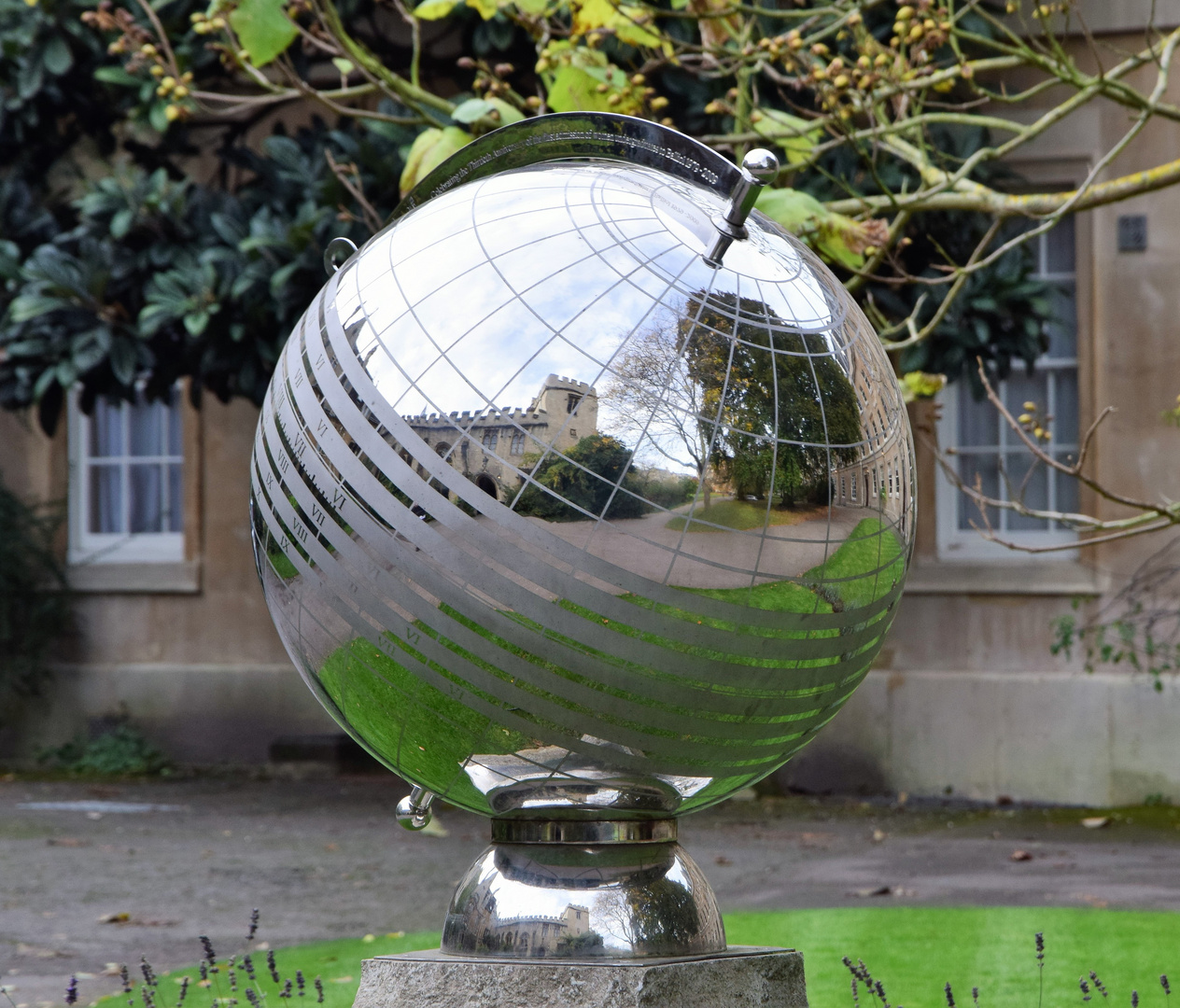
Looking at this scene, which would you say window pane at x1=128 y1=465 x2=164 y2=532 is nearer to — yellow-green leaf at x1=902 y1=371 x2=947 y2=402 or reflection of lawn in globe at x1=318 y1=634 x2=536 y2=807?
yellow-green leaf at x1=902 y1=371 x2=947 y2=402

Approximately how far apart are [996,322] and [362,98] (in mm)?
4901

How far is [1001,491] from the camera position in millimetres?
10094

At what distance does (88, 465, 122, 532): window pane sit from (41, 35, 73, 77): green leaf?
4.22m

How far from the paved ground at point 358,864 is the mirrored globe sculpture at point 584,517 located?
10.3 feet

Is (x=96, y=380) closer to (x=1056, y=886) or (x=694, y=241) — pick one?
(x=1056, y=886)

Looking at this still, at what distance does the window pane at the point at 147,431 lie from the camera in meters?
12.1

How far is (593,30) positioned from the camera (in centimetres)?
512

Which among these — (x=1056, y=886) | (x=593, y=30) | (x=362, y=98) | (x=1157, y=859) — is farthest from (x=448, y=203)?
(x=362, y=98)

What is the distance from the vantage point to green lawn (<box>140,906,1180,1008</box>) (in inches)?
181

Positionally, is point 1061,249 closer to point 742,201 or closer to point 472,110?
point 472,110

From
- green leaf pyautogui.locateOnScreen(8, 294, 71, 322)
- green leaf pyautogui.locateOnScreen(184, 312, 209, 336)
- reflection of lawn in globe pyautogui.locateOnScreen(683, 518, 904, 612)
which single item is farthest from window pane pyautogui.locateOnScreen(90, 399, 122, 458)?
reflection of lawn in globe pyautogui.locateOnScreen(683, 518, 904, 612)

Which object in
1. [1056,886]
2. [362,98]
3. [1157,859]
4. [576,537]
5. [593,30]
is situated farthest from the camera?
[362,98]

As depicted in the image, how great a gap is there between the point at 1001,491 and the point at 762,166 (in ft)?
27.2

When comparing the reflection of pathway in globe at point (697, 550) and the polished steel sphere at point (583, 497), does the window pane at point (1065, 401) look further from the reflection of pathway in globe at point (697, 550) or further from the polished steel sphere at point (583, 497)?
the reflection of pathway in globe at point (697, 550)
